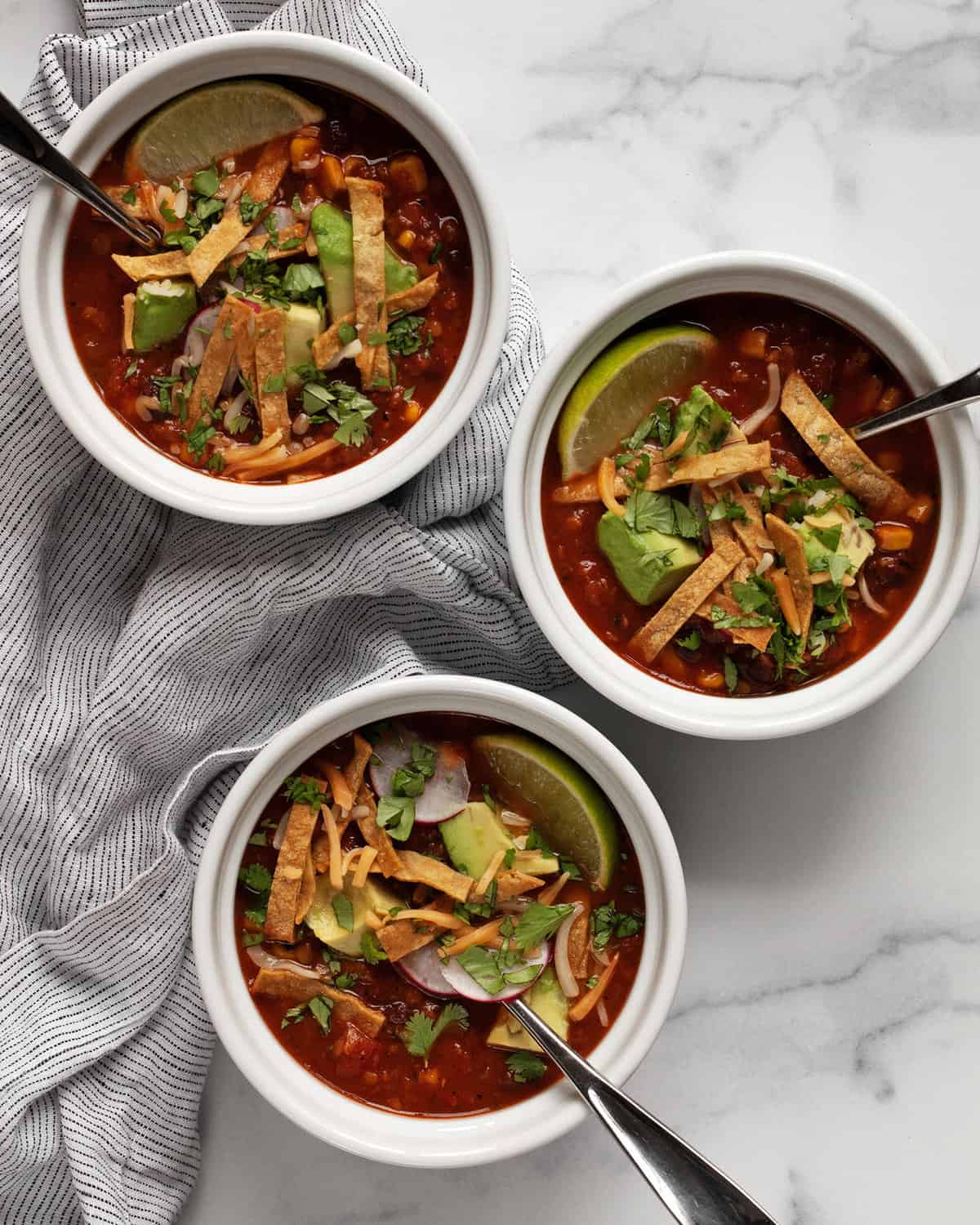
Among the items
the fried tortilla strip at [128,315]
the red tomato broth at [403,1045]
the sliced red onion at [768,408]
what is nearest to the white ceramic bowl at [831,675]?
the sliced red onion at [768,408]

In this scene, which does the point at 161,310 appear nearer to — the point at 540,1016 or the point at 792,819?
the point at 540,1016

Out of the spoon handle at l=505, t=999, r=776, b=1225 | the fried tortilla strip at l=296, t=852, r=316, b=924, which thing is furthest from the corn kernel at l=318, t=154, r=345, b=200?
the spoon handle at l=505, t=999, r=776, b=1225

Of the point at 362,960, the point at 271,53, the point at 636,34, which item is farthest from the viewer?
the point at 636,34

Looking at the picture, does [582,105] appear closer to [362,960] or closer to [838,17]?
[838,17]

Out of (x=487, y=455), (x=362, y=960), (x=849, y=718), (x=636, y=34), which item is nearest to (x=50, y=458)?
(x=487, y=455)

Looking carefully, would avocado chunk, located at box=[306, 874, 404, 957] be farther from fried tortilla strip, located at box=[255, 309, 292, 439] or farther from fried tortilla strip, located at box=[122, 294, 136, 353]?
fried tortilla strip, located at box=[122, 294, 136, 353]

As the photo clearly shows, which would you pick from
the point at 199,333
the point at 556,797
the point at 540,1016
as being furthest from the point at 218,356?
the point at 540,1016

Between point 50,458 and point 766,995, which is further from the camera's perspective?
point 766,995
